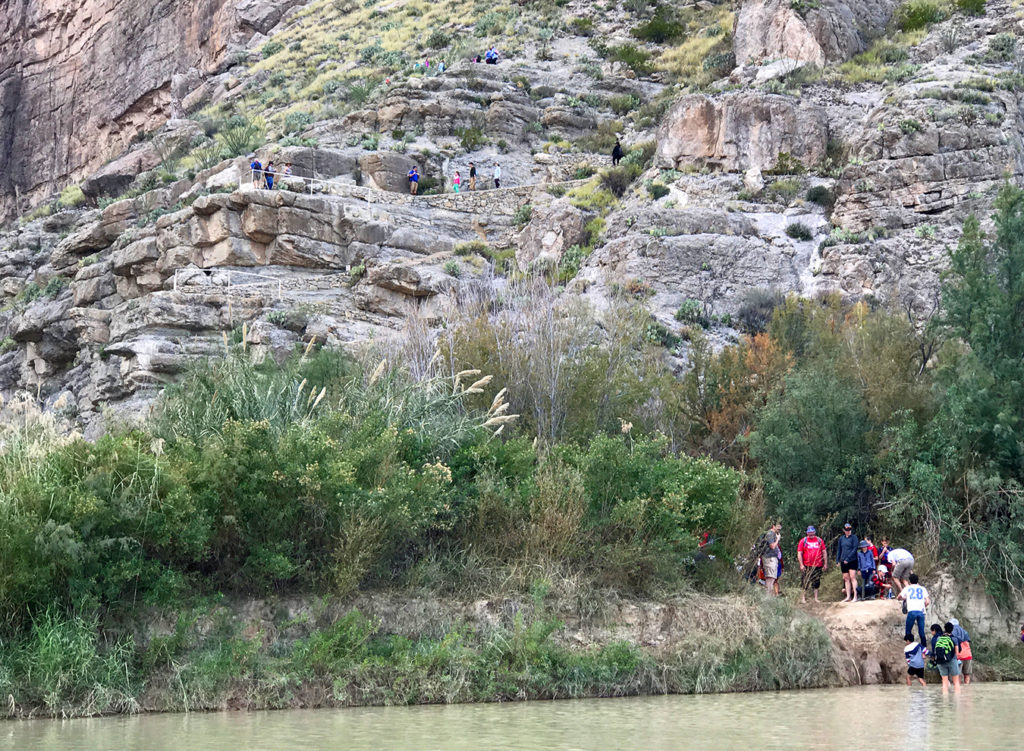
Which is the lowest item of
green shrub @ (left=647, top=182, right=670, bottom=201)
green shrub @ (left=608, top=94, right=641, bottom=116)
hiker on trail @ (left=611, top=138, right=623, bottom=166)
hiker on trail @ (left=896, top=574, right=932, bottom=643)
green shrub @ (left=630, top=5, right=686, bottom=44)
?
hiker on trail @ (left=896, top=574, right=932, bottom=643)

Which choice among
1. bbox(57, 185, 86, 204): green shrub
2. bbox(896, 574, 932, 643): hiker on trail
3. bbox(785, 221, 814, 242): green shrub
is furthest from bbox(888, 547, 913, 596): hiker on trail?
bbox(57, 185, 86, 204): green shrub

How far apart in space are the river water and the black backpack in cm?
113

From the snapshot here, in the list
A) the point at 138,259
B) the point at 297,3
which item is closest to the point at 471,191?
the point at 138,259

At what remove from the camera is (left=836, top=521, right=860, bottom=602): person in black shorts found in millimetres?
18359

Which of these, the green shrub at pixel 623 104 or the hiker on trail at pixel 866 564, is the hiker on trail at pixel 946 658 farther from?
the green shrub at pixel 623 104

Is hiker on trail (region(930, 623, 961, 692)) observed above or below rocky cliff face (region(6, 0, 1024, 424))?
below

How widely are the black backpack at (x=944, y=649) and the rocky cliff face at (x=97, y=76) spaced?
209 ft

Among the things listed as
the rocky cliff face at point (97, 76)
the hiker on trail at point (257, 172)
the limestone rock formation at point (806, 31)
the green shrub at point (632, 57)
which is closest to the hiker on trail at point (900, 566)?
the hiker on trail at point (257, 172)

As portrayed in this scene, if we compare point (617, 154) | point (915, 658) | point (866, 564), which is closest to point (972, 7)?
point (617, 154)

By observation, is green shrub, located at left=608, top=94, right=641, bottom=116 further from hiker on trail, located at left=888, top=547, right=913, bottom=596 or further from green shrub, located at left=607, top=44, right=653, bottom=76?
hiker on trail, located at left=888, top=547, right=913, bottom=596

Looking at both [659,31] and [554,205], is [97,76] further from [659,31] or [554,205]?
[554,205]

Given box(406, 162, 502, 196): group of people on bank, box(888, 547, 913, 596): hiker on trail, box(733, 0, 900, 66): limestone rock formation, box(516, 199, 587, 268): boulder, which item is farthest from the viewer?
box(733, 0, 900, 66): limestone rock formation

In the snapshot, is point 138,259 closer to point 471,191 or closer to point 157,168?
point 471,191

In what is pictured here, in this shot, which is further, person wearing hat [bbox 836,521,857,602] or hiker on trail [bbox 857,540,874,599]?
hiker on trail [bbox 857,540,874,599]
